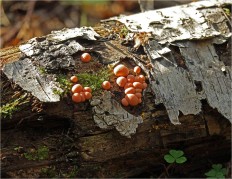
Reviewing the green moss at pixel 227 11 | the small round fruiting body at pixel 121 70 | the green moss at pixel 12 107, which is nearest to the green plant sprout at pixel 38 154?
the green moss at pixel 12 107

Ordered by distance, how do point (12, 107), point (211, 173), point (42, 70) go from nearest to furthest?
point (12, 107)
point (42, 70)
point (211, 173)

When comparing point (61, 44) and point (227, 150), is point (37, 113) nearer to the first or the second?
point (61, 44)

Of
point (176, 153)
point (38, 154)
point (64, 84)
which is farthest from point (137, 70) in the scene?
point (38, 154)

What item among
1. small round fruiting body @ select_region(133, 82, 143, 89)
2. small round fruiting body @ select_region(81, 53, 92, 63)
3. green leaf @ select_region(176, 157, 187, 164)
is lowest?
green leaf @ select_region(176, 157, 187, 164)

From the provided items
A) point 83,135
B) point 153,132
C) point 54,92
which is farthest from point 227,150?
point 54,92

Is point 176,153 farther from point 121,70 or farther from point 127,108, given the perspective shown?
point 121,70

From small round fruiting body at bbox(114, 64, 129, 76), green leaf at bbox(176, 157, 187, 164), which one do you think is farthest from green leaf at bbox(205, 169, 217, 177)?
small round fruiting body at bbox(114, 64, 129, 76)

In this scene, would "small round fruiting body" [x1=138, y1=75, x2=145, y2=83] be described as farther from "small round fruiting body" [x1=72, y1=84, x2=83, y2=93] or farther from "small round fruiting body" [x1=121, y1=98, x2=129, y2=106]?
"small round fruiting body" [x1=72, y1=84, x2=83, y2=93]
